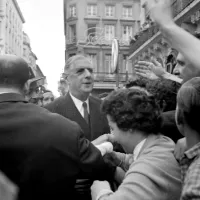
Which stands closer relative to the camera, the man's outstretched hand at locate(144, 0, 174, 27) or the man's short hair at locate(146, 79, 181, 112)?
the man's outstretched hand at locate(144, 0, 174, 27)

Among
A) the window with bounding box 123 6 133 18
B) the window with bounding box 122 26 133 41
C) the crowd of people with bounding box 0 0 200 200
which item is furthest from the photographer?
the window with bounding box 123 6 133 18

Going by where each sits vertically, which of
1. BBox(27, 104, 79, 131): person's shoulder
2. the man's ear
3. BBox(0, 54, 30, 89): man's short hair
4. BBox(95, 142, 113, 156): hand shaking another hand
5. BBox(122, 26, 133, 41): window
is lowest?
BBox(95, 142, 113, 156): hand shaking another hand

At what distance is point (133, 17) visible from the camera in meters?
42.5

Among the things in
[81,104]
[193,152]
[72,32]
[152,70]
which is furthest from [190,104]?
[72,32]

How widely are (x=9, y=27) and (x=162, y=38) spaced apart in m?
34.2

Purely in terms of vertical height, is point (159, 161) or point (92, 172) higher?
point (159, 161)

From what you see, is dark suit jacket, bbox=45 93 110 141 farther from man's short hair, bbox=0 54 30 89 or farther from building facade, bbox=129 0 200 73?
building facade, bbox=129 0 200 73

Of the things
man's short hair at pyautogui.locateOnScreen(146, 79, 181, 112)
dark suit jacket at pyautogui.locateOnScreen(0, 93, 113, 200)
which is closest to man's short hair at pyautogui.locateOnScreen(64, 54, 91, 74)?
man's short hair at pyautogui.locateOnScreen(146, 79, 181, 112)

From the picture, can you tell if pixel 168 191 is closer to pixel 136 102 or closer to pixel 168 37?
pixel 136 102

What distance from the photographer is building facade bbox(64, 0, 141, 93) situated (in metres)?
39.8

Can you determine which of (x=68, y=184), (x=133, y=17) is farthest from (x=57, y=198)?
(x=133, y=17)

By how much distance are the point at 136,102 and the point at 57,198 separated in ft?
2.45

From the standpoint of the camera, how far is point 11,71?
2.21 m

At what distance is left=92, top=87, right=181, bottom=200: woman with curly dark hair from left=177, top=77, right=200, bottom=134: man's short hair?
260mm
